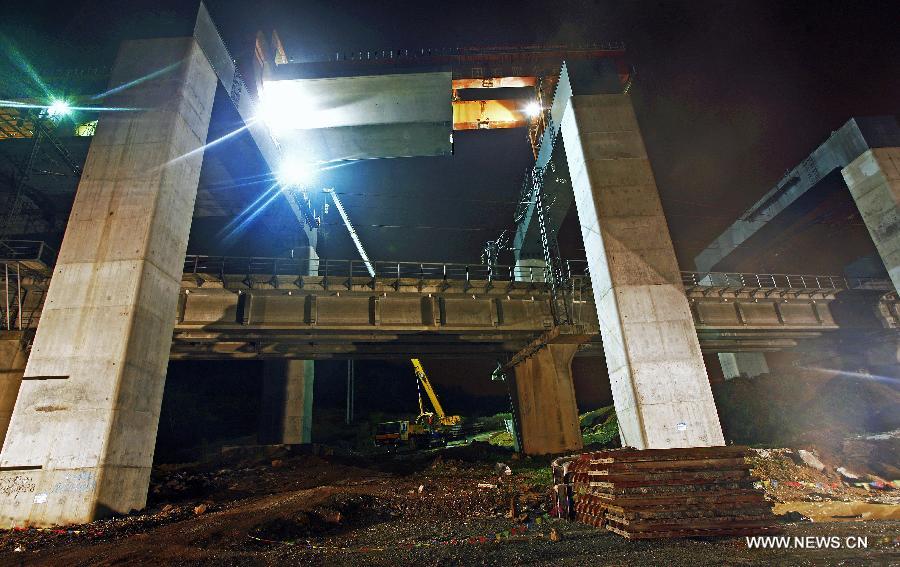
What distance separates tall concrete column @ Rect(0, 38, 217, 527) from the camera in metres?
8.70

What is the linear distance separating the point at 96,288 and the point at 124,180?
3107 millimetres

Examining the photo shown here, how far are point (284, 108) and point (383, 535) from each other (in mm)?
19274

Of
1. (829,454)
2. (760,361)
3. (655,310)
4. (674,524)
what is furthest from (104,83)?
(760,361)

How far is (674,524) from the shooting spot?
6.72 m

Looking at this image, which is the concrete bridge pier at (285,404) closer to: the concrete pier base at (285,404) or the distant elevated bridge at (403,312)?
the concrete pier base at (285,404)

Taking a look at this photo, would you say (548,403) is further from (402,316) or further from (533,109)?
(533,109)

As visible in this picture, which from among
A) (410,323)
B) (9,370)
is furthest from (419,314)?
(9,370)

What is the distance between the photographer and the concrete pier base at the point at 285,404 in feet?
78.6

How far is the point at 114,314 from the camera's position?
9.80 meters

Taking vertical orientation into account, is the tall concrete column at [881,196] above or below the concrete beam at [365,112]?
below

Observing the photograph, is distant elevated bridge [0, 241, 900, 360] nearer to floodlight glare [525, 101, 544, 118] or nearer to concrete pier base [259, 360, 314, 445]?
concrete pier base [259, 360, 314, 445]

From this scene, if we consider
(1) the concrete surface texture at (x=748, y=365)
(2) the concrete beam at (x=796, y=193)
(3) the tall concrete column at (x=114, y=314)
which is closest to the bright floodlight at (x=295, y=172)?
(3) the tall concrete column at (x=114, y=314)

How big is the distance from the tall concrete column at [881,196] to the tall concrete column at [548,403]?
14862mm

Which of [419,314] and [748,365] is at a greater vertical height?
[419,314]
